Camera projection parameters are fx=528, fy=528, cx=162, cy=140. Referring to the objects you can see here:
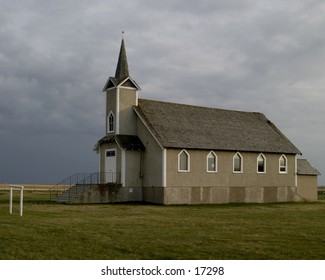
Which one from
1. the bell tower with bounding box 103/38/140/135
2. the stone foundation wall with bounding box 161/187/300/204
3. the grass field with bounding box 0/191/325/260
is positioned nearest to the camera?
the grass field with bounding box 0/191/325/260

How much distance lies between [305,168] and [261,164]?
7246 millimetres

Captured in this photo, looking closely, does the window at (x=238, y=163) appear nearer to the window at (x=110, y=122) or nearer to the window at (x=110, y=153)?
the window at (x=110, y=153)

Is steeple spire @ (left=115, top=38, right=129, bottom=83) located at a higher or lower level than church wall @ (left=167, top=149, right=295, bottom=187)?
higher

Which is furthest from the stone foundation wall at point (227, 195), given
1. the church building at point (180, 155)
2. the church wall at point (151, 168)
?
the church wall at point (151, 168)

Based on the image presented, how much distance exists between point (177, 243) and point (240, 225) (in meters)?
7.28

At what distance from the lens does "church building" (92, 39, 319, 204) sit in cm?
4197

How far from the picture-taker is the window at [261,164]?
4731 cm

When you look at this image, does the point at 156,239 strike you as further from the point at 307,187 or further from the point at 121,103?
the point at 307,187

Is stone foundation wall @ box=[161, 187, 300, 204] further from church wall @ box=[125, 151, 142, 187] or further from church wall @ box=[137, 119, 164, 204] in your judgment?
church wall @ box=[125, 151, 142, 187]

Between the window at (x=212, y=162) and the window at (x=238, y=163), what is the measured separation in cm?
223

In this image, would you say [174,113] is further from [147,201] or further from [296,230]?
[296,230]

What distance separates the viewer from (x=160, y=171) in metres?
41.2

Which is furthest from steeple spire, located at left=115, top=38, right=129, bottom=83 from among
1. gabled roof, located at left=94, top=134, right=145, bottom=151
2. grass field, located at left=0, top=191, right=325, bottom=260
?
grass field, located at left=0, top=191, right=325, bottom=260

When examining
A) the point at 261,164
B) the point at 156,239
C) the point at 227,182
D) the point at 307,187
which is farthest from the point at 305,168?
the point at 156,239
